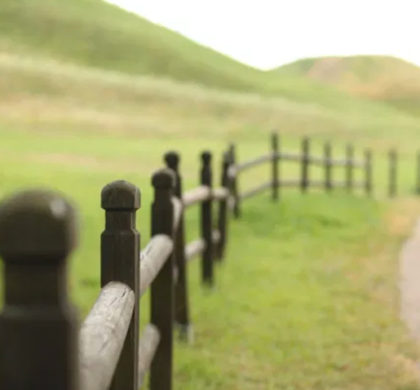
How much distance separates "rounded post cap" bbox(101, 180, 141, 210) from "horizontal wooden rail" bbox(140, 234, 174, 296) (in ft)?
1.92

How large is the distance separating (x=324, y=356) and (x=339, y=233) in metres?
6.69

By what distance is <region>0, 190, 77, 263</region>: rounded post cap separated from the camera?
1309mm

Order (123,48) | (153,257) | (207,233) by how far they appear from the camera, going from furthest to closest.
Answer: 1. (123,48)
2. (207,233)
3. (153,257)

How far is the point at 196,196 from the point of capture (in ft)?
23.3

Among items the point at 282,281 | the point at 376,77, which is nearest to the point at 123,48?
the point at 376,77

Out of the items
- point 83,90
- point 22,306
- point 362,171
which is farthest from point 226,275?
point 83,90

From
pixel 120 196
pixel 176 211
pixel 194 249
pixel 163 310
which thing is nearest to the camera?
pixel 120 196

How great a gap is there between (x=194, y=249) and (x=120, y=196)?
15.3 ft

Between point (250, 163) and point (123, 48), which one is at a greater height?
point (123, 48)

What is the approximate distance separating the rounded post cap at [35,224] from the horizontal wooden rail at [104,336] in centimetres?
42

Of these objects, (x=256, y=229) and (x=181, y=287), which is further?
(x=256, y=229)

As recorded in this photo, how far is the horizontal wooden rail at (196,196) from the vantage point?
6550 mm

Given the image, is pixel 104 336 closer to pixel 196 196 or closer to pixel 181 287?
pixel 181 287

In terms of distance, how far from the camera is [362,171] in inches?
1421
